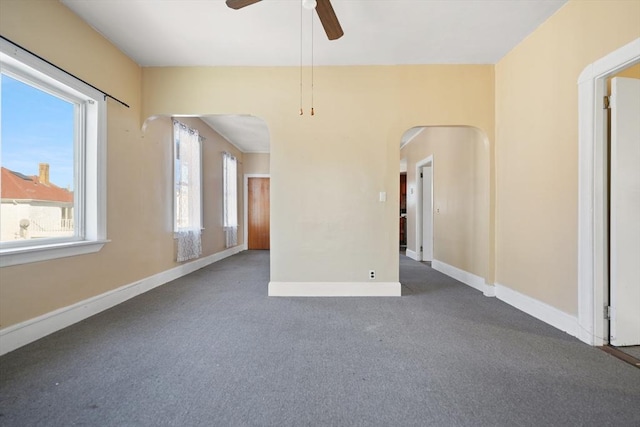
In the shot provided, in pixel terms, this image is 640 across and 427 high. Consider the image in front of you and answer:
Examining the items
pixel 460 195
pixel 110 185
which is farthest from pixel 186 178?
pixel 460 195

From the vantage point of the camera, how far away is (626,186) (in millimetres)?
2076

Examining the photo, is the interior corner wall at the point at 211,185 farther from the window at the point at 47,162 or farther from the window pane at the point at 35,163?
the window pane at the point at 35,163

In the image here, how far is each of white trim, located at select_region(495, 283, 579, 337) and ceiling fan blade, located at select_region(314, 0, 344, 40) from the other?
2874 millimetres

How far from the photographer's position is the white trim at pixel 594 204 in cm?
212

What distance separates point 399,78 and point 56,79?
3258 millimetres

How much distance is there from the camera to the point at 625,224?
2070 mm

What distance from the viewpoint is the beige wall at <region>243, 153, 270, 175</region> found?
8.02 meters

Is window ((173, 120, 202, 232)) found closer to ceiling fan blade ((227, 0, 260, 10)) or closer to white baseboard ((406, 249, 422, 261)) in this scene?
ceiling fan blade ((227, 0, 260, 10))

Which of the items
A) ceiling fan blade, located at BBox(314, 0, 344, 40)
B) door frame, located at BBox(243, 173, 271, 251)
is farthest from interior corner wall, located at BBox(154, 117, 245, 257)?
ceiling fan blade, located at BBox(314, 0, 344, 40)

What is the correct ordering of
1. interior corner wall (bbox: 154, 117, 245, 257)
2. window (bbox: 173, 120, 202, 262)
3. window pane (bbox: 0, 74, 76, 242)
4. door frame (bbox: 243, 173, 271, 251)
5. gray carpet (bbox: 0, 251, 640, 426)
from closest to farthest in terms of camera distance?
1. gray carpet (bbox: 0, 251, 640, 426)
2. window pane (bbox: 0, 74, 76, 242)
3. window (bbox: 173, 120, 202, 262)
4. interior corner wall (bbox: 154, 117, 245, 257)
5. door frame (bbox: 243, 173, 271, 251)

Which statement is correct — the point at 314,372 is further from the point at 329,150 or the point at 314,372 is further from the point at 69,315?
the point at 329,150

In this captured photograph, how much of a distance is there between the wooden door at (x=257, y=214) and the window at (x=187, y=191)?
3.01 meters

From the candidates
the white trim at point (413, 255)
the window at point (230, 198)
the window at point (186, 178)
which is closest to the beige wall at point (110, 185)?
the window at point (186, 178)

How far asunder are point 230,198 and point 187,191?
91.7 inches
